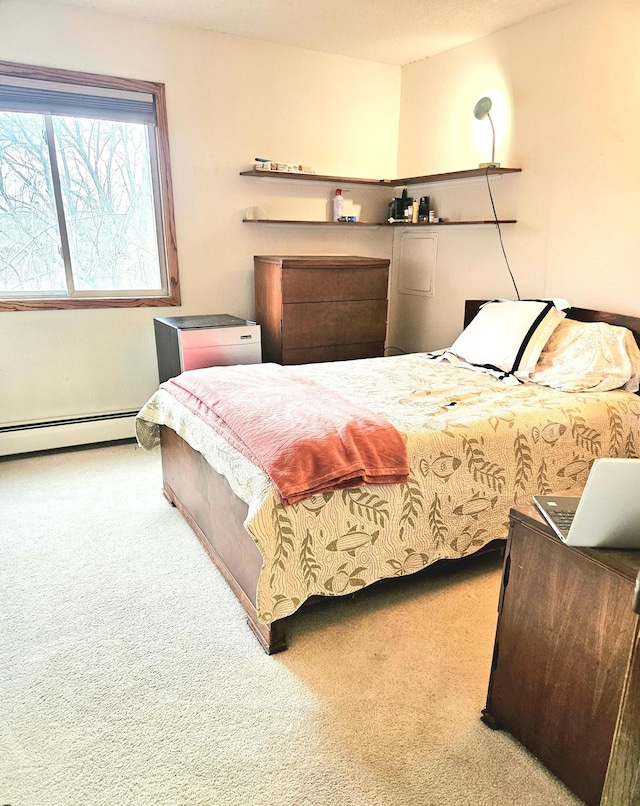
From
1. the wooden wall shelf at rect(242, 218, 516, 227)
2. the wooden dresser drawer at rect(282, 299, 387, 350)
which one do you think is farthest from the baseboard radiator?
the wooden wall shelf at rect(242, 218, 516, 227)

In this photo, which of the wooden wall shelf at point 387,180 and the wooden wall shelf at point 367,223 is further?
the wooden wall shelf at point 367,223

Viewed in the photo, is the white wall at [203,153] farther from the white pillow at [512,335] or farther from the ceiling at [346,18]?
the white pillow at [512,335]

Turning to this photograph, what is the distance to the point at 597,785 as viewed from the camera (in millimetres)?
1155

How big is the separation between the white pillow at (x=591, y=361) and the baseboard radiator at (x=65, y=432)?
8.23ft

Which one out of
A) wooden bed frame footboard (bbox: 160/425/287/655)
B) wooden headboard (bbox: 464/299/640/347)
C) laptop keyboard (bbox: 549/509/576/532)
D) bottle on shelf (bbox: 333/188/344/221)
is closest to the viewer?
laptop keyboard (bbox: 549/509/576/532)

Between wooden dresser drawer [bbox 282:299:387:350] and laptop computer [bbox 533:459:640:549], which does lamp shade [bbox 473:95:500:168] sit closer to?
wooden dresser drawer [bbox 282:299:387:350]

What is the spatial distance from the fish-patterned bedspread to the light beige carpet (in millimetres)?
205

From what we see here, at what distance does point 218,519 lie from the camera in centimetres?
201

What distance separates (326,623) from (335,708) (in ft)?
1.16

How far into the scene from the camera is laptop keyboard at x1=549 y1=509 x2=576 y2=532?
3.88ft

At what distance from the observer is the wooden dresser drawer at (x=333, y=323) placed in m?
3.35

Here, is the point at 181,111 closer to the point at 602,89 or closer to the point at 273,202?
the point at 273,202

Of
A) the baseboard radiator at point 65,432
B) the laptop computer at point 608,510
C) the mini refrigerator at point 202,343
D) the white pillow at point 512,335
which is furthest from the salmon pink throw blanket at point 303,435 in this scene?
the baseboard radiator at point 65,432

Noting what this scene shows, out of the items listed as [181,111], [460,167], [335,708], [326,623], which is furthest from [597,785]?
[181,111]
